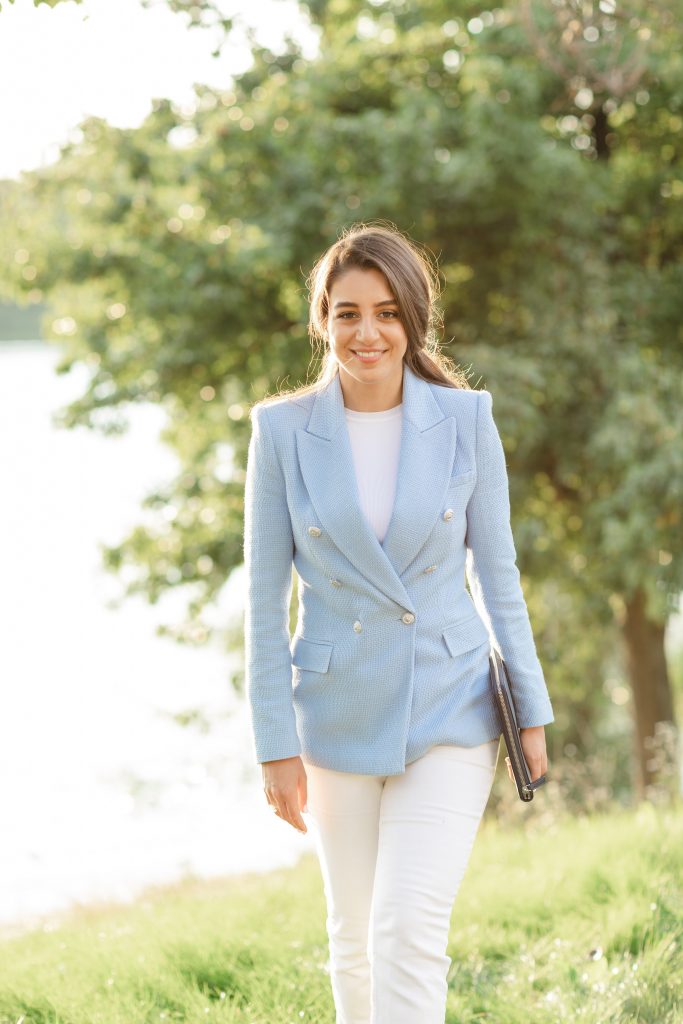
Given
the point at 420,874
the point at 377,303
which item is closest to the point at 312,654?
the point at 420,874

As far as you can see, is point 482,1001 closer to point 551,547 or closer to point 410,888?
point 410,888

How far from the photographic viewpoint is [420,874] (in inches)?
99.4

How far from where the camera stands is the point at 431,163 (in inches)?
339

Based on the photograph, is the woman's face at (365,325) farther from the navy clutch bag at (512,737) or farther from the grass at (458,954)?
the grass at (458,954)

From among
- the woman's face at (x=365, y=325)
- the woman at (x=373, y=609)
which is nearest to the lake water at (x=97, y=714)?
the woman at (x=373, y=609)

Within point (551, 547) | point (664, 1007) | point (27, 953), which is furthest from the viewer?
point (551, 547)

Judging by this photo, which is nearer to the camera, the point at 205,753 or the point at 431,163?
the point at 431,163

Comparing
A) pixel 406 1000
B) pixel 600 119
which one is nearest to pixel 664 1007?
pixel 406 1000

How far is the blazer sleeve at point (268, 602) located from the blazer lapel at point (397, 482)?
91 mm

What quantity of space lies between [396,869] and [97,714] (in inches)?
681

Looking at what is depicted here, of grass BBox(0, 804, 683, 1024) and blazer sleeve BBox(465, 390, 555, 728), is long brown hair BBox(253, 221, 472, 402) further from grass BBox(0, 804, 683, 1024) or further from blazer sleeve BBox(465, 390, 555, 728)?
grass BBox(0, 804, 683, 1024)

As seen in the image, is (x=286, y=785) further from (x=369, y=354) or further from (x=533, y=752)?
(x=369, y=354)

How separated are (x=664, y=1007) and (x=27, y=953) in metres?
2.09

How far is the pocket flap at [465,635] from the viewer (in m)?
2.75
